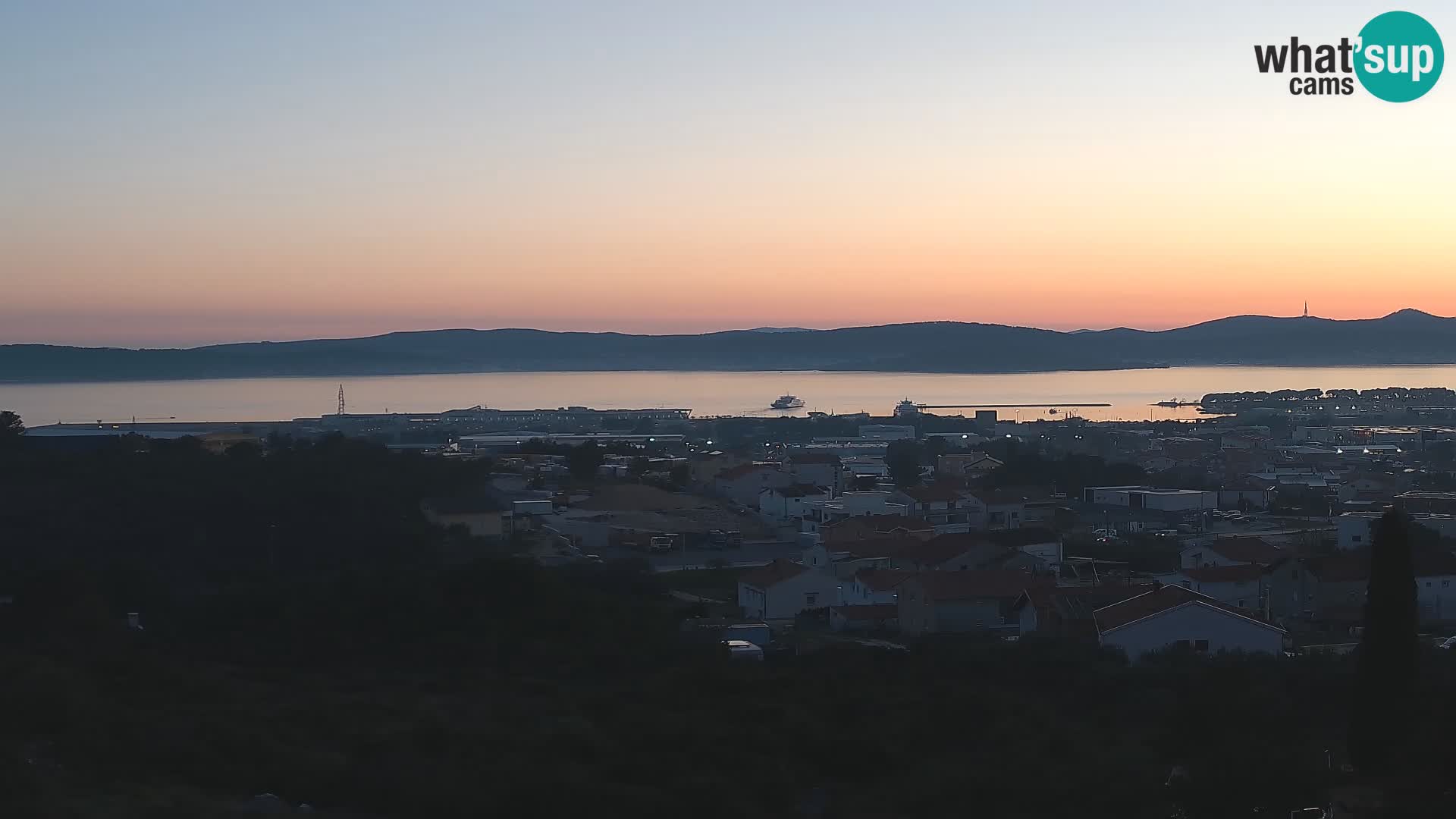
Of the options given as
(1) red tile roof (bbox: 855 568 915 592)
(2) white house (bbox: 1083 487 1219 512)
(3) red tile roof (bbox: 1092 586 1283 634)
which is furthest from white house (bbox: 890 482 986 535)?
A: (3) red tile roof (bbox: 1092 586 1283 634)

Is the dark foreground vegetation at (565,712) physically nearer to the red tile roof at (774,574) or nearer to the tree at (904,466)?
the red tile roof at (774,574)

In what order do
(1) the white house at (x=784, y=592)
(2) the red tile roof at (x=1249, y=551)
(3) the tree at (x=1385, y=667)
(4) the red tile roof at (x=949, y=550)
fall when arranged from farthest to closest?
(4) the red tile roof at (x=949, y=550)
(2) the red tile roof at (x=1249, y=551)
(1) the white house at (x=784, y=592)
(3) the tree at (x=1385, y=667)

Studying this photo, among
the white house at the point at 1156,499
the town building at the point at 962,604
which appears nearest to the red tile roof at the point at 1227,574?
the town building at the point at 962,604

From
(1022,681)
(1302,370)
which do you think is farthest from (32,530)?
(1302,370)

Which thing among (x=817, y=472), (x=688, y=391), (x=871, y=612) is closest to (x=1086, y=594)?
(x=871, y=612)

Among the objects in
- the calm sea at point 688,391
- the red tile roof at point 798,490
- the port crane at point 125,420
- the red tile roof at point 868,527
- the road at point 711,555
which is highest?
the calm sea at point 688,391

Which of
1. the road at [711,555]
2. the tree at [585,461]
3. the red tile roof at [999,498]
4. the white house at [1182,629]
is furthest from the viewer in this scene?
the tree at [585,461]
